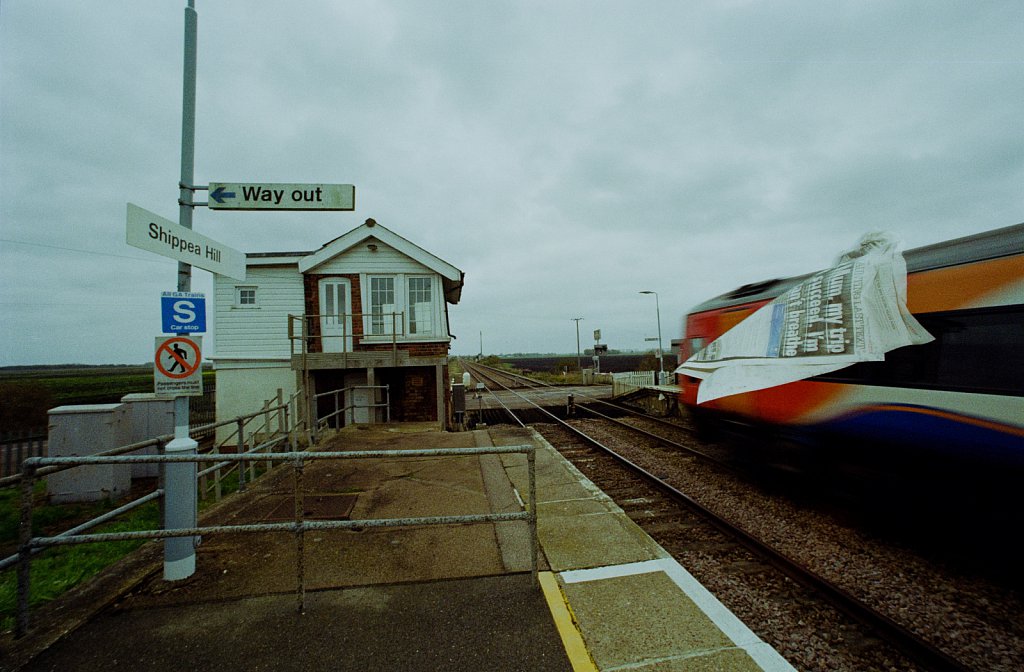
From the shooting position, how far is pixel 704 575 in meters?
3.91

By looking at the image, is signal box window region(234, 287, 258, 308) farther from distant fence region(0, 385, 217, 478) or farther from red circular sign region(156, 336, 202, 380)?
red circular sign region(156, 336, 202, 380)

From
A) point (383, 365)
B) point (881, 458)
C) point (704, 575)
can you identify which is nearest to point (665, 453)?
point (881, 458)

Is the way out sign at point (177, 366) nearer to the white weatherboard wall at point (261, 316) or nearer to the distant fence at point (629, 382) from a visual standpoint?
the white weatherboard wall at point (261, 316)

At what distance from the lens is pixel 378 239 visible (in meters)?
13.7

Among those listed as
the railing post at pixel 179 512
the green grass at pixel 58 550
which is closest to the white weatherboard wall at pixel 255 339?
the green grass at pixel 58 550

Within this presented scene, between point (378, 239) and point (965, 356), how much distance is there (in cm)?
1333

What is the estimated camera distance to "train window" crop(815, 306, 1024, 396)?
140 inches

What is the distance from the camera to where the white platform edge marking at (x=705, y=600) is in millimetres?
2623

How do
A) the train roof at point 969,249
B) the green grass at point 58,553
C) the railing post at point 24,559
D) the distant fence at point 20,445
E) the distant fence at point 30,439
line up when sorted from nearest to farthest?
the railing post at point 24,559, the train roof at point 969,249, the green grass at point 58,553, the distant fence at point 30,439, the distant fence at point 20,445

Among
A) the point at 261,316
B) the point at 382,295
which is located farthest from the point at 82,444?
the point at 382,295

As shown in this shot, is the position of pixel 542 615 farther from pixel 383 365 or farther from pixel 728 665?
pixel 383 365

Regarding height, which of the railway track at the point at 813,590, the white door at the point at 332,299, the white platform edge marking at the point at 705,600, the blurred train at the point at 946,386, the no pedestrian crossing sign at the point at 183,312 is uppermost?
the white door at the point at 332,299

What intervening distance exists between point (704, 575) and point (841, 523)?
8.11 ft

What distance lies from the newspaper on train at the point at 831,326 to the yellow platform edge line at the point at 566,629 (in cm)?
321
